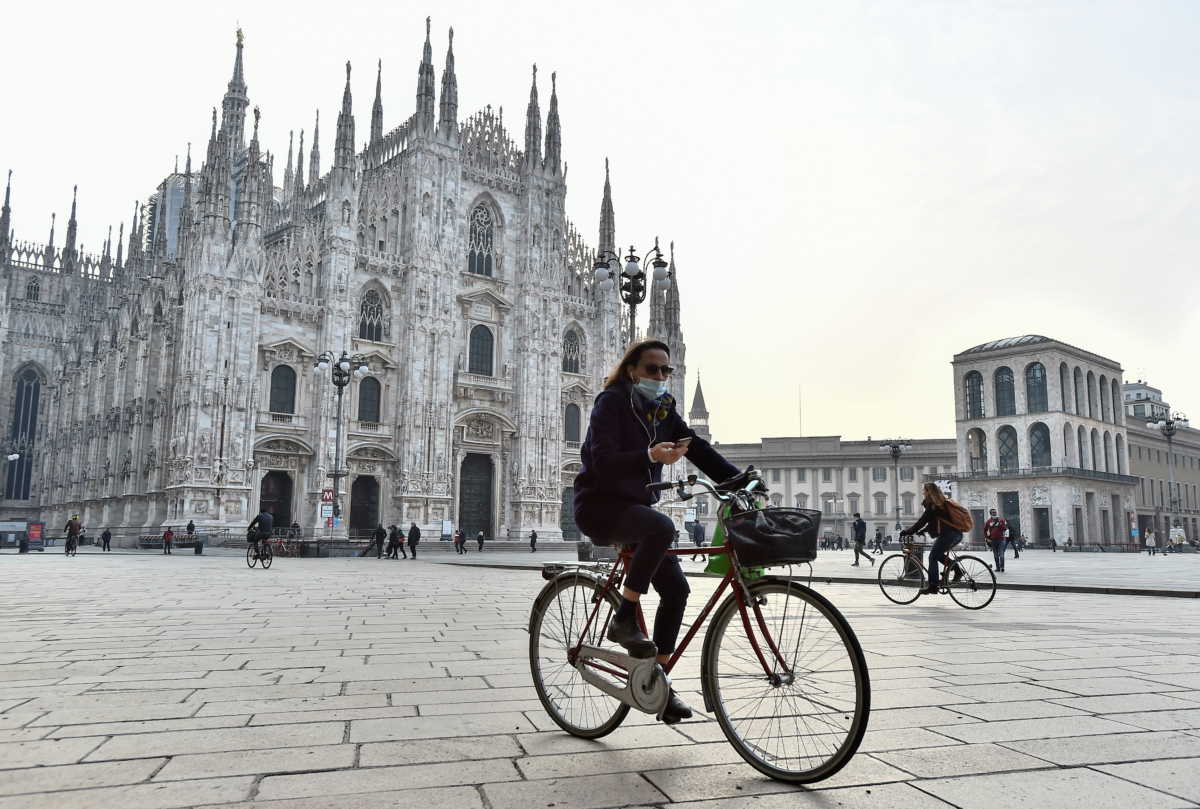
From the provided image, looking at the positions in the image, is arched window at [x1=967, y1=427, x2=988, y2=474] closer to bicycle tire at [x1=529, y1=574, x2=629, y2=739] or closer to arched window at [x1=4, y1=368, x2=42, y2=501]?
bicycle tire at [x1=529, y1=574, x2=629, y2=739]

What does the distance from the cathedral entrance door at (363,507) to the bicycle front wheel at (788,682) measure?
36165 millimetres

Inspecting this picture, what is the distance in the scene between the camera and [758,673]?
3336 millimetres

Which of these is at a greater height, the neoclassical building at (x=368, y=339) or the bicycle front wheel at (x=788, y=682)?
the neoclassical building at (x=368, y=339)

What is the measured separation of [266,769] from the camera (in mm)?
3258

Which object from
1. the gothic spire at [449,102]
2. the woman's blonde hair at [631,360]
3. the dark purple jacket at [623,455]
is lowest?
the dark purple jacket at [623,455]

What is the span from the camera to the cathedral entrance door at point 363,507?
37.7m

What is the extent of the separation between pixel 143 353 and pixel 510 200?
19.5 m

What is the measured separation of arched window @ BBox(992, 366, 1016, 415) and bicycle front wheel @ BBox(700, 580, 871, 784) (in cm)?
6836

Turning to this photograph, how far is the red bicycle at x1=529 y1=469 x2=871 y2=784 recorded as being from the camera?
10.1ft

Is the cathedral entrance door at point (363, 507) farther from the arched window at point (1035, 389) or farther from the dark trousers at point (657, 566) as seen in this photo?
the arched window at point (1035, 389)

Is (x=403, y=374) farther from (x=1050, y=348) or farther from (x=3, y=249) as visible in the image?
(x=1050, y=348)

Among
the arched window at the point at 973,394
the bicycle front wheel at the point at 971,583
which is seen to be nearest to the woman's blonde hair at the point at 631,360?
the bicycle front wheel at the point at 971,583

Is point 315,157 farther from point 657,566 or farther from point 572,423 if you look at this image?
point 657,566

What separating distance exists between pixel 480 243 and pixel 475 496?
12.9 m
